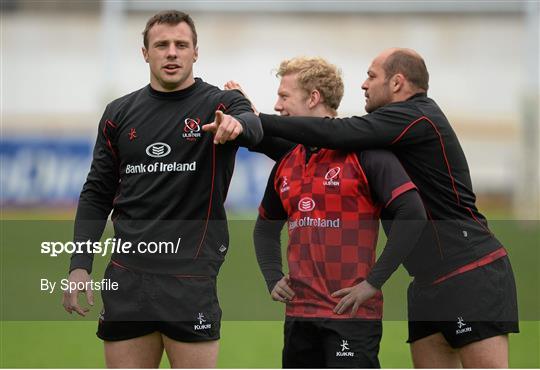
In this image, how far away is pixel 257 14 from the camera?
24438mm

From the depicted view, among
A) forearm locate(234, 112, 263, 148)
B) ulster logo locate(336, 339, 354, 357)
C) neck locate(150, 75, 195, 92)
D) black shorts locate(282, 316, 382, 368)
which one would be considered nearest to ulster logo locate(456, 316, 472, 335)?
black shorts locate(282, 316, 382, 368)

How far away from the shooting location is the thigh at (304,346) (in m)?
3.95

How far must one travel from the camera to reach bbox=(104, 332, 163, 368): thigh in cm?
402

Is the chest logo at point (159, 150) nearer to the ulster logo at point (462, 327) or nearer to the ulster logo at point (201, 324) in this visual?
the ulster logo at point (201, 324)

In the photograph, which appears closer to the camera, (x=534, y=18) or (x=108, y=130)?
(x=108, y=130)

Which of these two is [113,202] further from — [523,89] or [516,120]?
[516,120]

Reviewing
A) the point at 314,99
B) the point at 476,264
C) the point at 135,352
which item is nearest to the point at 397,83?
the point at 314,99

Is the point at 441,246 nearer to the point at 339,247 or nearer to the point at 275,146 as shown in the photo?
the point at 339,247

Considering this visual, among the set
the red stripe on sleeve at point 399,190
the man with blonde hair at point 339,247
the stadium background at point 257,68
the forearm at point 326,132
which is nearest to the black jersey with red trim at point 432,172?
the forearm at point 326,132

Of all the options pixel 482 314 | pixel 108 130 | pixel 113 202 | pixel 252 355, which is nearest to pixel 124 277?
pixel 113 202

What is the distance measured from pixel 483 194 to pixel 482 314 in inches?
748

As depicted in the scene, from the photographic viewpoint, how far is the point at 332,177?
3.95 metres

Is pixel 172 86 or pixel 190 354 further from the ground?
pixel 172 86

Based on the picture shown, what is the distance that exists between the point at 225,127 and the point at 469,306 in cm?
130
